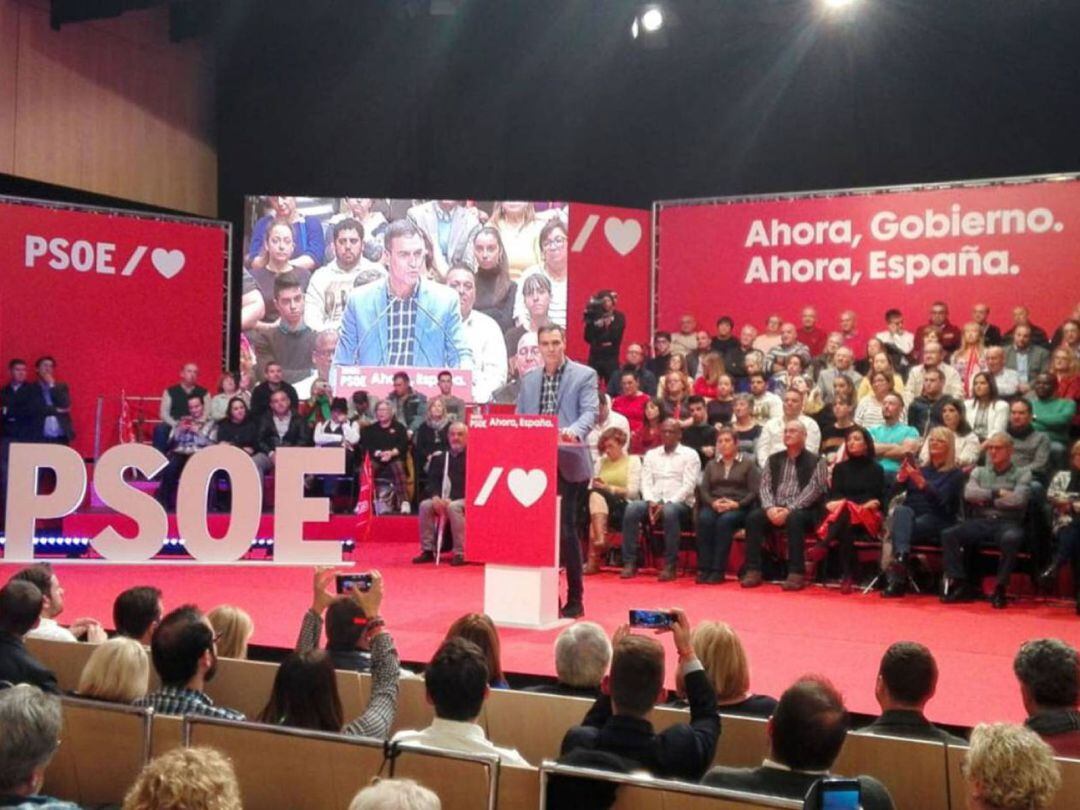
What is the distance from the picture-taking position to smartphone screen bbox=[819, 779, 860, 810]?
6.00 ft

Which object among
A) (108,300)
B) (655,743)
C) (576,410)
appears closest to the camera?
(655,743)

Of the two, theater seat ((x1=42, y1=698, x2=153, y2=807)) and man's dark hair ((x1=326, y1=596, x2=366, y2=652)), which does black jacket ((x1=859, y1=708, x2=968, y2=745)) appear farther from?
theater seat ((x1=42, y1=698, x2=153, y2=807))

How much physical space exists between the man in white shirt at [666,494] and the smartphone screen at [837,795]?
719 centimetres

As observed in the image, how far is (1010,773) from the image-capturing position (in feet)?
7.68

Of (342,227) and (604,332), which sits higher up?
(342,227)

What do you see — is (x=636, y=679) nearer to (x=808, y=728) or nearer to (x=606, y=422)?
(x=808, y=728)

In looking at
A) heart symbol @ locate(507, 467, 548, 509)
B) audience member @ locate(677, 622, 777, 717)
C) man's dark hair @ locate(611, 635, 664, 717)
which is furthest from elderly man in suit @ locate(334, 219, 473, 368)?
man's dark hair @ locate(611, 635, 664, 717)

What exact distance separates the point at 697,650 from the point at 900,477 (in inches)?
202

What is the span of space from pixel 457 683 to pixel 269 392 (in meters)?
9.16

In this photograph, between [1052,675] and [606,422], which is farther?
[606,422]

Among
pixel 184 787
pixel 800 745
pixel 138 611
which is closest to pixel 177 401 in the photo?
pixel 138 611

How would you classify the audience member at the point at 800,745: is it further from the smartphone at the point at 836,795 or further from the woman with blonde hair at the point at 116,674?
the woman with blonde hair at the point at 116,674

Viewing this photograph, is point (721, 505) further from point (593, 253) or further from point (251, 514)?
point (593, 253)

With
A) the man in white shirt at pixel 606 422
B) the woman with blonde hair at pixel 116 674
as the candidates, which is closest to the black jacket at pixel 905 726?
the woman with blonde hair at pixel 116 674
